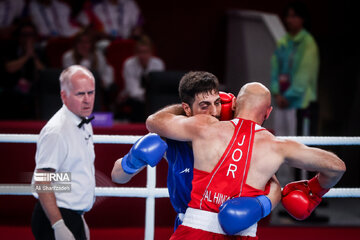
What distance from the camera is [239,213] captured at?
2.03 metres

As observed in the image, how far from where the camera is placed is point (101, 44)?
6.80 meters

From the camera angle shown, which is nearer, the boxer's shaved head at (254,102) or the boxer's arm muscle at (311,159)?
the boxer's arm muscle at (311,159)

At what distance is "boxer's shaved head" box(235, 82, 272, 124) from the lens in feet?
7.43

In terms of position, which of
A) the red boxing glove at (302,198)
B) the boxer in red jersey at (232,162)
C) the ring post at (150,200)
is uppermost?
the boxer in red jersey at (232,162)

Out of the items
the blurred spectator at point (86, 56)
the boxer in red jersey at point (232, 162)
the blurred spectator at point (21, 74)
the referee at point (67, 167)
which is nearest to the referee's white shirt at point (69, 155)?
the referee at point (67, 167)

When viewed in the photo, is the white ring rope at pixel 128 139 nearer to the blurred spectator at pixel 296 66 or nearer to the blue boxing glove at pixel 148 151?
the blue boxing glove at pixel 148 151

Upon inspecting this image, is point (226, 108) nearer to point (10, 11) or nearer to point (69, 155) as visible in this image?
point (69, 155)

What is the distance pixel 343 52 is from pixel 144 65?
314 cm

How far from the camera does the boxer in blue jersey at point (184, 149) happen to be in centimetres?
225

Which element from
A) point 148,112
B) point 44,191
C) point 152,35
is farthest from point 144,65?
point 44,191

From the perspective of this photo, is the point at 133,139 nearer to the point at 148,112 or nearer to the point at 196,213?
the point at 196,213

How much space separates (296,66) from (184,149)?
300 centimetres

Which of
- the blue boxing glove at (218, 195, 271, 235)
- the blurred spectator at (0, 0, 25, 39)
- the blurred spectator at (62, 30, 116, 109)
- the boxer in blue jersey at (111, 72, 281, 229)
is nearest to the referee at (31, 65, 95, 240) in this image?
the boxer in blue jersey at (111, 72, 281, 229)

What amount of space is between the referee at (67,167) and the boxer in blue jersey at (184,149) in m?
0.20
